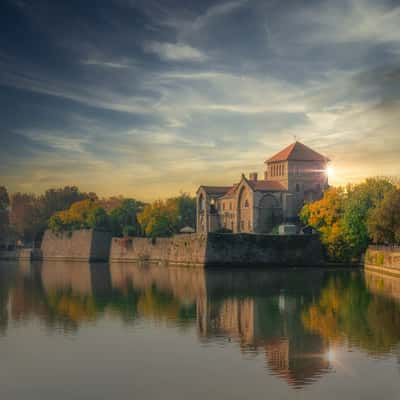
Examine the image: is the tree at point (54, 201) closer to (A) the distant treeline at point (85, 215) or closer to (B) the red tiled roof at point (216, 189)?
(A) the distant treeline at point (85, 215)

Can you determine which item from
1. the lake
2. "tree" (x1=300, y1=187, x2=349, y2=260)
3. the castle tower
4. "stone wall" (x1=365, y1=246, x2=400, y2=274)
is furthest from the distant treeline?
the lake

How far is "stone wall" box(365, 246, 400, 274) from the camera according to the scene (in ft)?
141

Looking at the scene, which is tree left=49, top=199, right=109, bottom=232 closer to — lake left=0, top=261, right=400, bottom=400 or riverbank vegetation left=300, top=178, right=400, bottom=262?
riverbank vegetation left=300, top=178, right=400, bottom=262

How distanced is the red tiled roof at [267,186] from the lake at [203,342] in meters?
30.8

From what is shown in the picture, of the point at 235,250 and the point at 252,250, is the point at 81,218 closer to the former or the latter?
the point at 235,250

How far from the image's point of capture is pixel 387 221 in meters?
44.1

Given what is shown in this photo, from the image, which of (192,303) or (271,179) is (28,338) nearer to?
(192,303)

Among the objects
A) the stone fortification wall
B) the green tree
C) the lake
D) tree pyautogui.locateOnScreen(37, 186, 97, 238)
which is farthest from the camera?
tree pyautogui.locateOnScreen(37, 186, 97, 238)

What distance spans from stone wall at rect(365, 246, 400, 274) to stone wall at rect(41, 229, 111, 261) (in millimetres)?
29321

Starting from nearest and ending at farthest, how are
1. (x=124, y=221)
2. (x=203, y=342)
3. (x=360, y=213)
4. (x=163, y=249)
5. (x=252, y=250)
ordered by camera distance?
1. (x=203, y=342)
2. (x=360, y=213)
3. (x=252, y=250)
4. (x=163, y=249)
5. (x=124, y=221)

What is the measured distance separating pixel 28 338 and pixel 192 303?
1035cm

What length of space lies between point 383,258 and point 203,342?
88.4 feet

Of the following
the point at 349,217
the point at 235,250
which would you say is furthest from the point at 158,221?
the point at 349,217

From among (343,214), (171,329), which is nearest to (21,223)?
(343,214)
